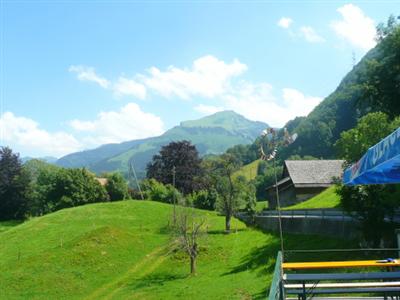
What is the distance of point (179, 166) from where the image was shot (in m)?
92.4

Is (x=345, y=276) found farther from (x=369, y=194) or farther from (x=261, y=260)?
(x=261, y=260)

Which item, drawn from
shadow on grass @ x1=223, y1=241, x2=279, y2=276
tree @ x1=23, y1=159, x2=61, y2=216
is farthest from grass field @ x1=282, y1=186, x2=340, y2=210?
tree @ x1=23, y1=159, x2=61, y2=216

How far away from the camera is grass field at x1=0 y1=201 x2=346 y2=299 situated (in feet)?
106

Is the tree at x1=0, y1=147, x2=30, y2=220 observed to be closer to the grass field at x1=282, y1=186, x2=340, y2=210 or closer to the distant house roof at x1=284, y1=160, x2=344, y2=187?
the distant house roof at x1=284, y1=160, x2=344, y2=187

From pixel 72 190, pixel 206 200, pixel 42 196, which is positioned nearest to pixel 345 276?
pixel 206 200

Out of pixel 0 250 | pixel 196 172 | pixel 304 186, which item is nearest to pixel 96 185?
pixel 196 172

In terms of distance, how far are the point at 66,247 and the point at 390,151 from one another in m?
46.2

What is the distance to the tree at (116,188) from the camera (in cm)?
9069

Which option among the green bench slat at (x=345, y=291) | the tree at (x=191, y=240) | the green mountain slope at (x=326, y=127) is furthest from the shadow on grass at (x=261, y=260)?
the green mountain slope at (x=326, y=127)

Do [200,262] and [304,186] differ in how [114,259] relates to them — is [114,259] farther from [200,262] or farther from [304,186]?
[304,186]

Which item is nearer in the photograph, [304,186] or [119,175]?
[304,186]

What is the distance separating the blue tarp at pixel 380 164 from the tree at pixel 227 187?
45767mm

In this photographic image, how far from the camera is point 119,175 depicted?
9400 centimetres

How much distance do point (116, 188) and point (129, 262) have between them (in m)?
47.7
